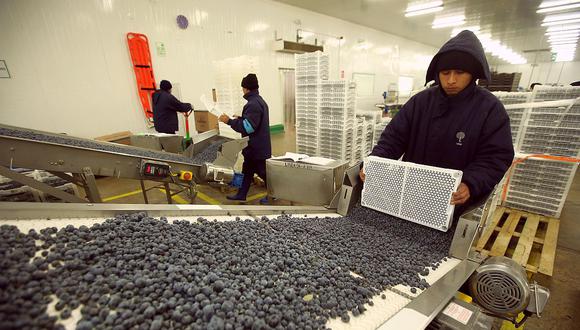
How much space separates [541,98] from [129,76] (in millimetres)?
7328

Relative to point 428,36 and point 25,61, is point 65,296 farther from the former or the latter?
point 428,36

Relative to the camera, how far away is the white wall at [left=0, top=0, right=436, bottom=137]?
4.60 metres

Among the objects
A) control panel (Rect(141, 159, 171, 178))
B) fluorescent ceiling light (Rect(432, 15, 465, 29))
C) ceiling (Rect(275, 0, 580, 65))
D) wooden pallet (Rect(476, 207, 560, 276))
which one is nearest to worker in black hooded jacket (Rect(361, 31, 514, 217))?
wooden pallet (Rect(476, 207, 560, 276))

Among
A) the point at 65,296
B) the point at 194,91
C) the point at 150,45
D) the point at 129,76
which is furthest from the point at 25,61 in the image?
the point at 65,296

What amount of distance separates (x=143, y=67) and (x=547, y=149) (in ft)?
24.2

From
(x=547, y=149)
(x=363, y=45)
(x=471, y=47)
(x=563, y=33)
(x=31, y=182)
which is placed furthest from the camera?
(x=563, y=33)

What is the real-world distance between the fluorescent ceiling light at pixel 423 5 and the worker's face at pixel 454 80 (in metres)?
8.61

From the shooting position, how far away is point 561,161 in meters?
3.00

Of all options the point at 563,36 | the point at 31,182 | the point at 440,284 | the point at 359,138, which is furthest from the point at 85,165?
the point at 563,36

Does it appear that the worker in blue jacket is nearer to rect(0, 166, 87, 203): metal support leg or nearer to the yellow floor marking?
the yellow floor marking

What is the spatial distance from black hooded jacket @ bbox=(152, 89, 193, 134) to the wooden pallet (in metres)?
4.66

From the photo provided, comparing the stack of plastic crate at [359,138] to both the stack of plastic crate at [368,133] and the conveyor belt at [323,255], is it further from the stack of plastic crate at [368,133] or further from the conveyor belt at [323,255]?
the conveyor belt at [323,255]

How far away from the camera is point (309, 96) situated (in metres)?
4.79

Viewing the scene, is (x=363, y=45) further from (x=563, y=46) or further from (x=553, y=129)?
(x=563, y=46)
